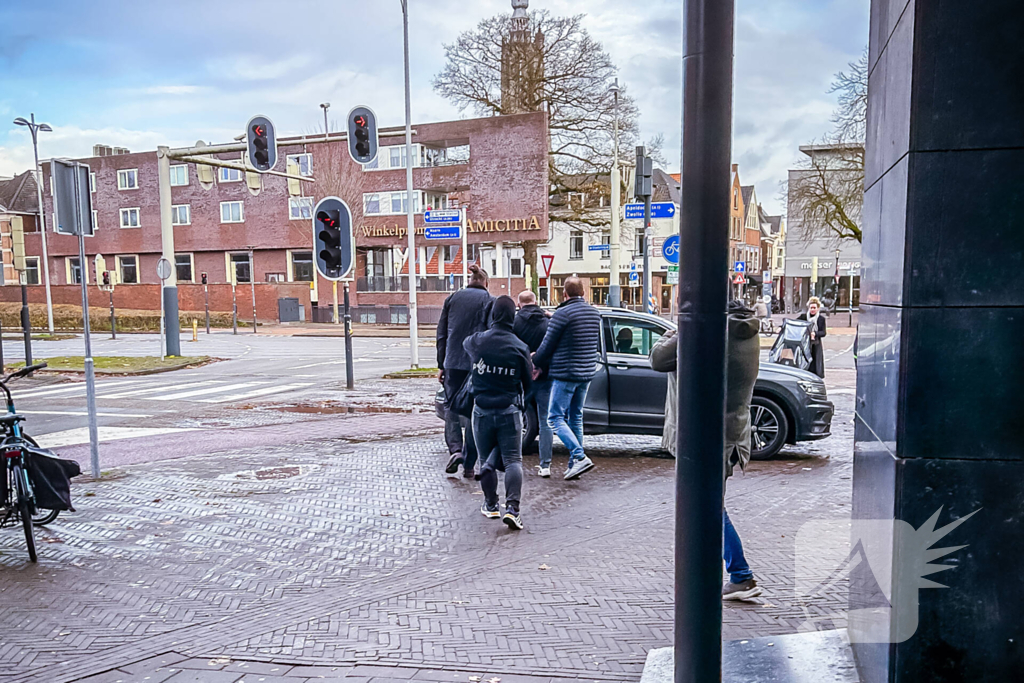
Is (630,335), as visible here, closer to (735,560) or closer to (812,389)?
(812,389)

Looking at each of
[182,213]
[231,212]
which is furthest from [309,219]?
[182,213]

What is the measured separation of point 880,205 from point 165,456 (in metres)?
8.55

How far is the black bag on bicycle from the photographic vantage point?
553 centimetres

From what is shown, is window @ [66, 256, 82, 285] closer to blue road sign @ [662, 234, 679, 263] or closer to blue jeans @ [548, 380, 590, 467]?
blue road sign @ [662, 234, 679, 263]

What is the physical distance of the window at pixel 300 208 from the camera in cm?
4631

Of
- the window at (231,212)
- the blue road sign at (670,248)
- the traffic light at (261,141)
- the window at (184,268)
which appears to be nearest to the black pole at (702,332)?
A: the blue road sign at (670,248)

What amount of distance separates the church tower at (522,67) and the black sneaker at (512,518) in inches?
1216

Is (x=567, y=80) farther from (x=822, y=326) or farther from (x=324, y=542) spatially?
(x=324, y=542)

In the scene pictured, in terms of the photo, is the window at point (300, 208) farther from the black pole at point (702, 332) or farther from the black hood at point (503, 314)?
the black pole at point (702, 332)

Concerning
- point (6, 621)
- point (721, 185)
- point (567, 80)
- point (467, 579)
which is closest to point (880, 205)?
point (721, 185)

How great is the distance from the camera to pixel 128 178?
5238cm

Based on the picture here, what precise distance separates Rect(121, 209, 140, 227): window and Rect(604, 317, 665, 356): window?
168 ft

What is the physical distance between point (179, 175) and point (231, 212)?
4732 mm

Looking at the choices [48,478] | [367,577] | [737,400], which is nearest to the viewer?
[737,400]
